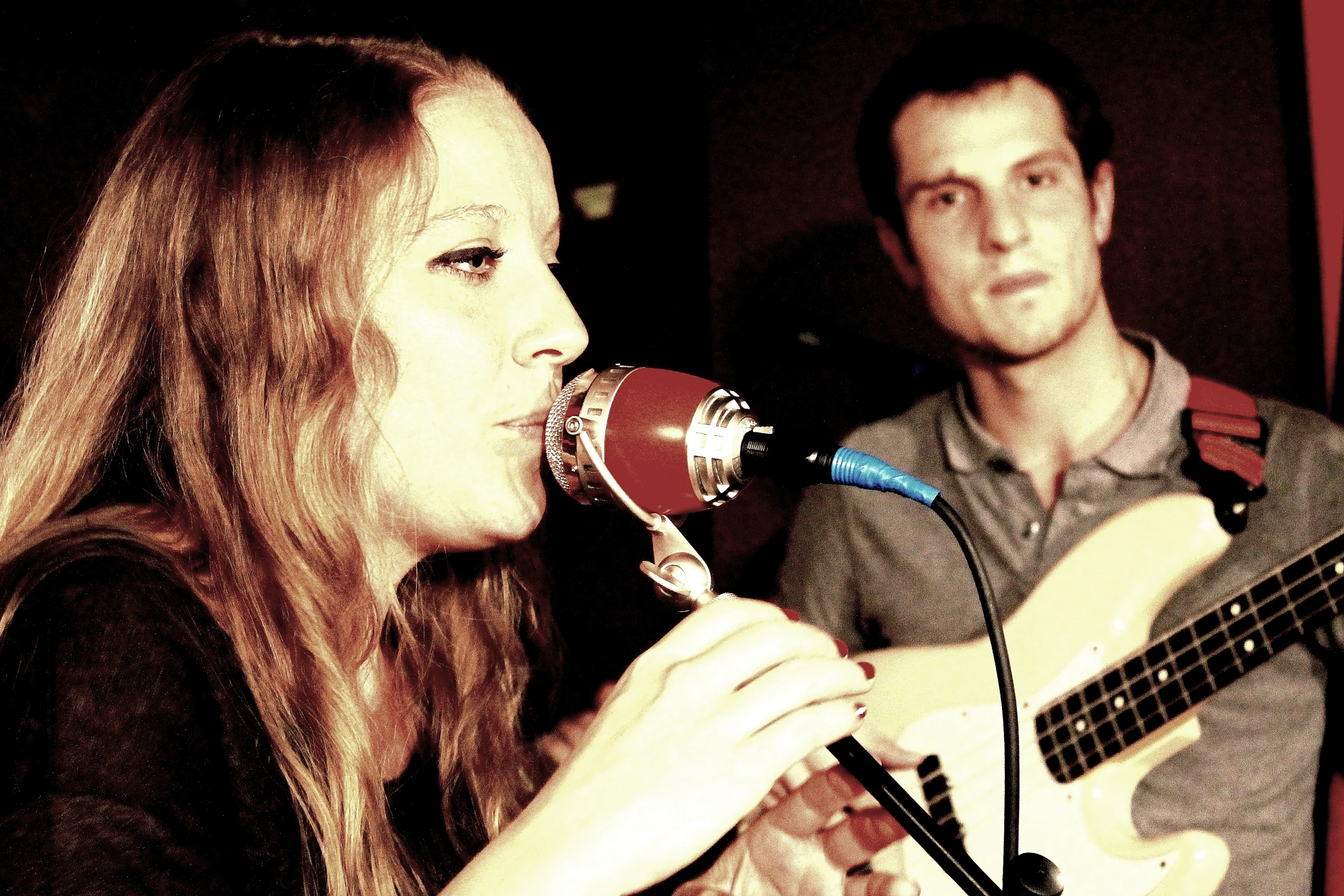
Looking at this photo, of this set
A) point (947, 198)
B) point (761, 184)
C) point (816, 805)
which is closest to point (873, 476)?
point (816, 805)

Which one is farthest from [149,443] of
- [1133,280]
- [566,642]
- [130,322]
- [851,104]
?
[1133,280]

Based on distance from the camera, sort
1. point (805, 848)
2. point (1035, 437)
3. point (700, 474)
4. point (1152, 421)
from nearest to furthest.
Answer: point (700, 474)
point (805, 848)
point (1152, 421)
point (1035, 437)

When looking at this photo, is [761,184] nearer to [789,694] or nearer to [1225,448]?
[1225,448]

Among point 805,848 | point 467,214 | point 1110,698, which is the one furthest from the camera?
point 1110,698

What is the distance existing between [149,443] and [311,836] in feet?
1.43

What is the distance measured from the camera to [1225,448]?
1334 millimetres

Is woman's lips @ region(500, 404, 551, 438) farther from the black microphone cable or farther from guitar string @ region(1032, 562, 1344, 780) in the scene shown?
guitar string @ region(1032, 562, 1344, 780)

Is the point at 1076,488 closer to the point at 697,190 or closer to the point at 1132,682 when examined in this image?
the point at 1132,682

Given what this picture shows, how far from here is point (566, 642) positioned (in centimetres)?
188

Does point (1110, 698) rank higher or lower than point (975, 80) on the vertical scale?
lower

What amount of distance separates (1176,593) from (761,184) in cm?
105

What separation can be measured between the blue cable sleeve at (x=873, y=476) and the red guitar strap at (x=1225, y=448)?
2.43 ft

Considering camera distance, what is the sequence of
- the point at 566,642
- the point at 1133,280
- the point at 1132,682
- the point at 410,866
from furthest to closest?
the point at 566,642 < the point at 1133,280 < the point at 1132,682 < the point at 410,866

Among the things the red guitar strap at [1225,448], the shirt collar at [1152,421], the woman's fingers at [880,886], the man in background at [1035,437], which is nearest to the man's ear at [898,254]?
the man in background at [1035,437]
